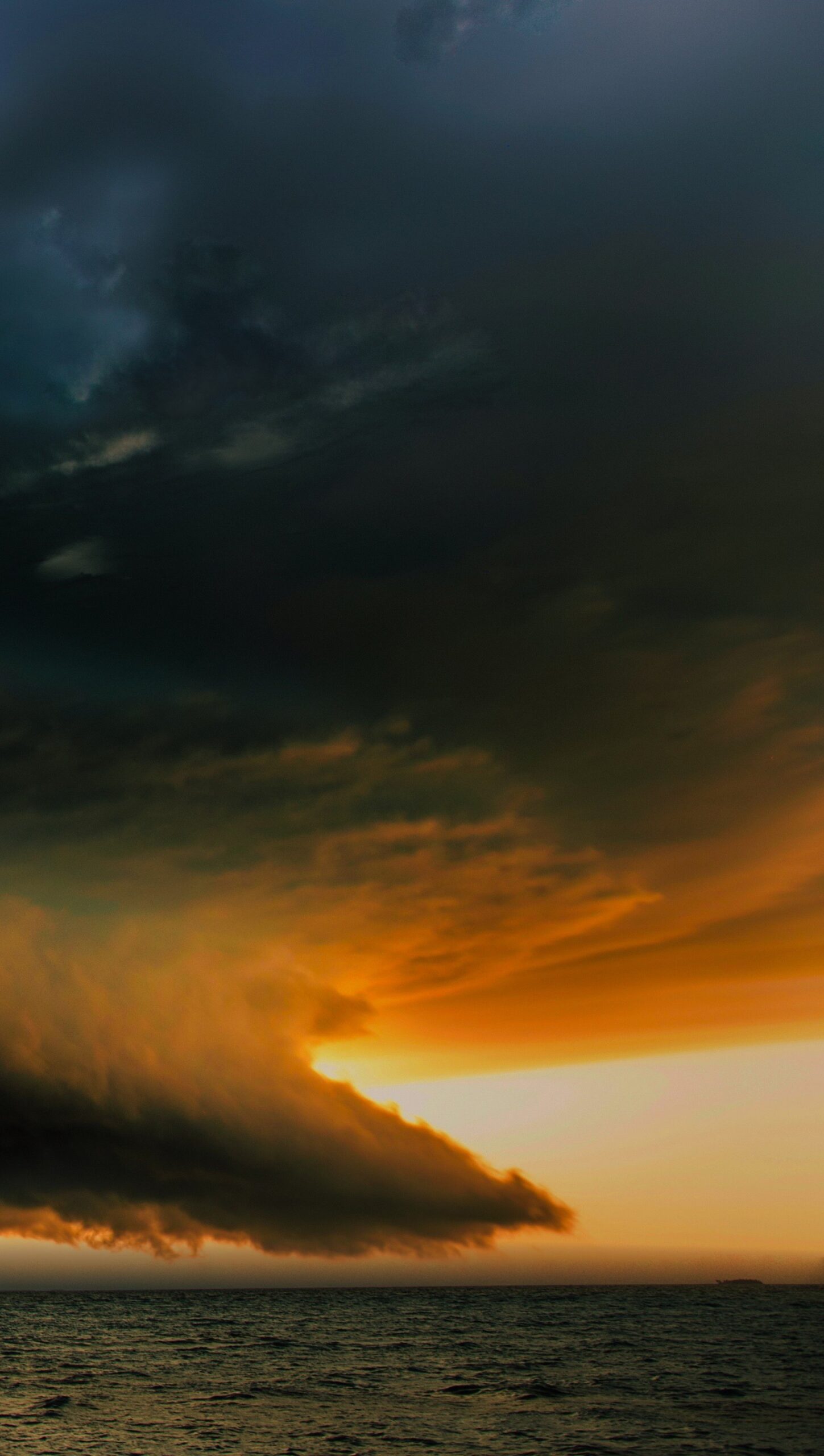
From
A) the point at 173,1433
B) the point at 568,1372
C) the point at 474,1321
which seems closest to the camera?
the point at 173,1433

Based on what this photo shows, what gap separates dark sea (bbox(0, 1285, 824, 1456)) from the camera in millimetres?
47562

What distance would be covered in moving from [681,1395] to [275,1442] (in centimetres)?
2735

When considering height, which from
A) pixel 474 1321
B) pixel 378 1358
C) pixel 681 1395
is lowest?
pixel 474 1321

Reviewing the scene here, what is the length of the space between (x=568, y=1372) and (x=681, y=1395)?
57.1ft

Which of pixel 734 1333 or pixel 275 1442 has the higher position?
pixel 275 1442

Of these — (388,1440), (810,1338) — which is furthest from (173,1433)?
(810,1338)

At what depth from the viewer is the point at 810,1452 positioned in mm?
43938

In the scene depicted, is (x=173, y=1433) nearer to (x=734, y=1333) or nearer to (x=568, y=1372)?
(x=568, y=1372)

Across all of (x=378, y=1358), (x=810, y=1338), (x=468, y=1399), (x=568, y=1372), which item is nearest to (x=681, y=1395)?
(x=468, y=1399)

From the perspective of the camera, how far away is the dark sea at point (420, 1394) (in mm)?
47562

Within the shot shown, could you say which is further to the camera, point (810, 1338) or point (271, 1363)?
point (810, 1338)

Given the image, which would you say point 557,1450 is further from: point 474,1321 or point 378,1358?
point 474,1321

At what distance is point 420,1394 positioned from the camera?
212 feet

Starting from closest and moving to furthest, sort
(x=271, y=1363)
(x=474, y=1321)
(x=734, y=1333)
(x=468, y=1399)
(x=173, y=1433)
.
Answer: (x=173, y=1433) < (x=468, y=1399) < (x=271, y=1363) < (x=734, y=1333) < (x=474, y=1321)
